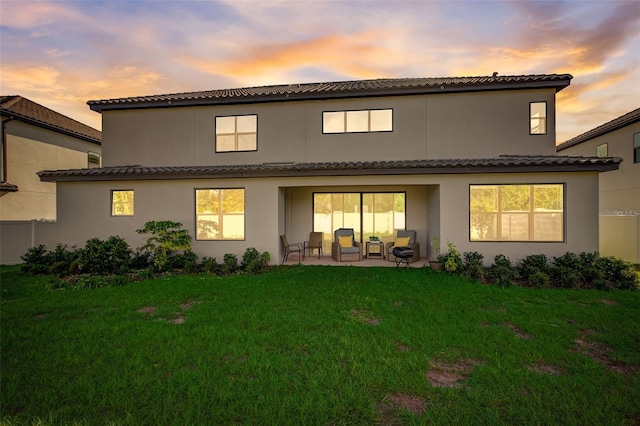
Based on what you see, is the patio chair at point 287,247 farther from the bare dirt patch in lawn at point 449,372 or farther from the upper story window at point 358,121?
the bare dirt patch in lawn at point 449,372

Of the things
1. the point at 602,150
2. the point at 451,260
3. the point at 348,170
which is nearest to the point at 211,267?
the point at 348,170

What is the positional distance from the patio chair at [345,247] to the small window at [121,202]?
7610 mm

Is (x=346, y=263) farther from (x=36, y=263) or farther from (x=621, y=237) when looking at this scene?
(x=621, y=237)

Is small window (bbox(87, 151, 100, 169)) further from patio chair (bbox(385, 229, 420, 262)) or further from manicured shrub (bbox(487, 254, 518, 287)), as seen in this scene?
manicured shrub (bbox(487, 254, 518, 287))

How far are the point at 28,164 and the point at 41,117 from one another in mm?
2887

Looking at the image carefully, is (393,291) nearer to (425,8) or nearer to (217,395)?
(217,395)

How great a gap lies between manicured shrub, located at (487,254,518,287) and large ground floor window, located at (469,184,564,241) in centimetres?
113

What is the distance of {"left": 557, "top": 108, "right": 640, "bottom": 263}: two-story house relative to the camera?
11.8 m

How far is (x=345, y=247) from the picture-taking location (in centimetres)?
1139

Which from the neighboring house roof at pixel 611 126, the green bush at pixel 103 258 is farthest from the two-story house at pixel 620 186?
the green bush at pixel 103 258

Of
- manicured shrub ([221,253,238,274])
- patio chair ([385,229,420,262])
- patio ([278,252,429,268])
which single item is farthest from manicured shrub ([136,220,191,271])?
patio chair ([385,229,420,262])

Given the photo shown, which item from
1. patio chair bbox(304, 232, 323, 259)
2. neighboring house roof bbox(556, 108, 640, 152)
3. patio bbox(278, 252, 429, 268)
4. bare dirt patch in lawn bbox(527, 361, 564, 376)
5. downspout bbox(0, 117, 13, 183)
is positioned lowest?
bare dirt patch in lawn bbox(527, 361, 564, 376)

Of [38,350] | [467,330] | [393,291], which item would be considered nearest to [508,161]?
[393,291]

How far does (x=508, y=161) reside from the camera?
9609 millimetres
